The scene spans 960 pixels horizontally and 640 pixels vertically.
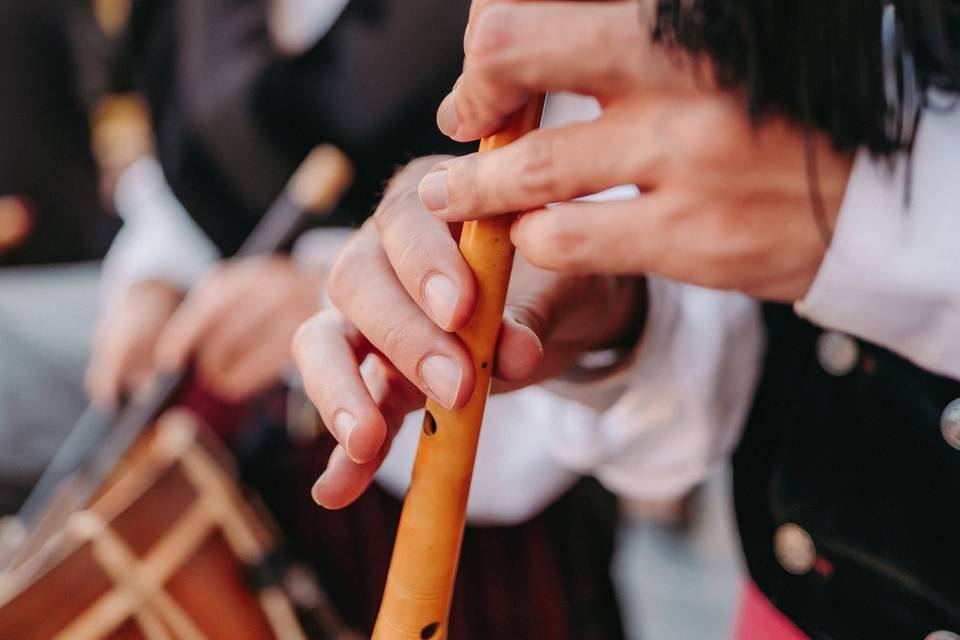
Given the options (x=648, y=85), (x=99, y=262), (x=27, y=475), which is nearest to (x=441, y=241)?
(x=648, y=85)

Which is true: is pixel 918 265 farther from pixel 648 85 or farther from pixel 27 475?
pixel 27 475

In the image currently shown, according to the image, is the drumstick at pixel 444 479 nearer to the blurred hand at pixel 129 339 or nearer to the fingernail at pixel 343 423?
the fingernail at pixel 343 423

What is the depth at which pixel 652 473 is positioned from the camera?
442 mm

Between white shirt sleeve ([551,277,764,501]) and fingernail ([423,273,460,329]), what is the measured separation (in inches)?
7.4

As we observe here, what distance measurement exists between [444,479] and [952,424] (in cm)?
18

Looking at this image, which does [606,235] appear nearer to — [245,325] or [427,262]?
[427,262]

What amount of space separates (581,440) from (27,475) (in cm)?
49

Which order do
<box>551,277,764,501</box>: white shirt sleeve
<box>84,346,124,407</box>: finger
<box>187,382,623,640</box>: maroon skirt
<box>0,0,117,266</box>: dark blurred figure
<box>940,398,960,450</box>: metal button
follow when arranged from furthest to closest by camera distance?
<box>0,0,117,266</box>: dark blurred figure, <box>84,346,124,407</box>: finger, <box>187,382,623,640</box>: maroon skirt, <box>551,277,764,501</box>: white shirt sleeve, <box>940,398,960,450</box>: metal button

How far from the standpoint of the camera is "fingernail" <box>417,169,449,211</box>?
225mm

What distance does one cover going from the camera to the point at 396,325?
243 mm

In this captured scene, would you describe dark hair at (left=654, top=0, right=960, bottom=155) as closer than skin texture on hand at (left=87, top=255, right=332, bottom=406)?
Yes

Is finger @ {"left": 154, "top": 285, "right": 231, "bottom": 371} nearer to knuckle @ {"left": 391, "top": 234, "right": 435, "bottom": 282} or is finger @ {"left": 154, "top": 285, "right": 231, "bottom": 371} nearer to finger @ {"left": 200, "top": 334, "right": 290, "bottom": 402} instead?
finger @ {"left": 200, "top": 334, "right": 290, "bottom": 402}

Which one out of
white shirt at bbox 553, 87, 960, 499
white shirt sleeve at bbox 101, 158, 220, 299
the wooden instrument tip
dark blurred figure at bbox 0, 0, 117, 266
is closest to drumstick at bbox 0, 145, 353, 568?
the wooden instrument tip

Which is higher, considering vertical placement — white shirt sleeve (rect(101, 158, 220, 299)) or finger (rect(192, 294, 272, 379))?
finger (rect(192, 294, 272, 379))
